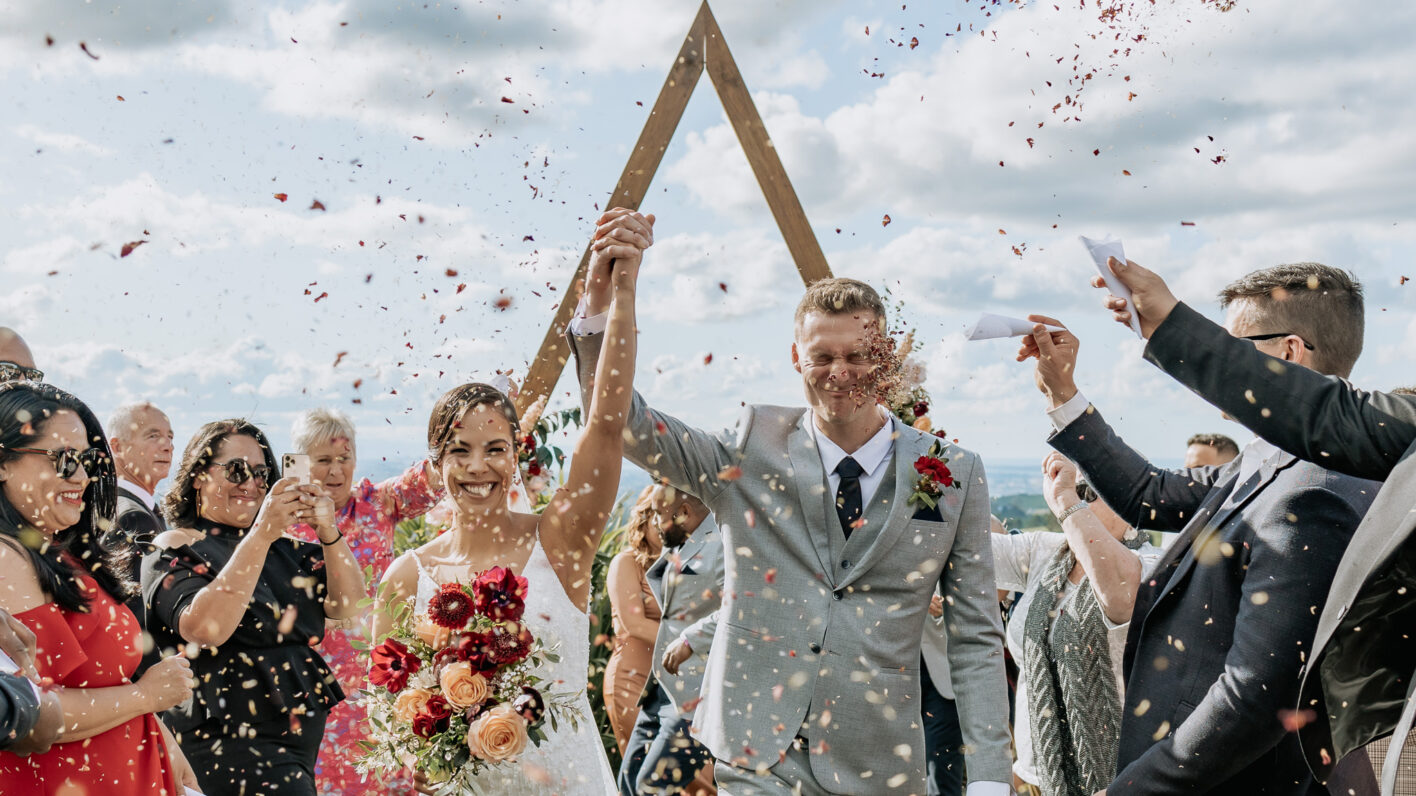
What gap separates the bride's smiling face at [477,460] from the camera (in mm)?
3656

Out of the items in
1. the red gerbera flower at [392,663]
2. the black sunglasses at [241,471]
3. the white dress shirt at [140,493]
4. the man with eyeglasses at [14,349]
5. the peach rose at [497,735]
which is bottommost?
the peach rose at [497,735]

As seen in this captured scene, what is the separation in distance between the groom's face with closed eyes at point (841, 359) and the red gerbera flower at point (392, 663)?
1537 mm

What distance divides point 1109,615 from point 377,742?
263 cm

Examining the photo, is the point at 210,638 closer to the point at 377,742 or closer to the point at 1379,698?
the point at 377,742

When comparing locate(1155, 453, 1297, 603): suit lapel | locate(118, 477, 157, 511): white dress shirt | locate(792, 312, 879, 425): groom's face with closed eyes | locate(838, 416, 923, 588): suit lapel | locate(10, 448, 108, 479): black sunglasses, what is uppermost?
locate(118, 477, 157, 511): white dress shirt

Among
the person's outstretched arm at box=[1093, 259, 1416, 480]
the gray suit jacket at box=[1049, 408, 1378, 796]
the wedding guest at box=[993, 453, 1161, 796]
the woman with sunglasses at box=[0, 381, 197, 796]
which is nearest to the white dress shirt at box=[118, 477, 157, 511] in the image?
the woman with sunglasses at box=[0, 381, 197, 796]

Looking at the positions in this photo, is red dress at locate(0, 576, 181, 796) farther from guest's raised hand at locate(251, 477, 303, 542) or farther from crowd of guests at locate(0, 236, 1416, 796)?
guest's raised hand at locate(251, 477, 303, 542)

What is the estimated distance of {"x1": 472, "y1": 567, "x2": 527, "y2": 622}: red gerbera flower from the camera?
3330 mm

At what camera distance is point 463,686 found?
3246 mm

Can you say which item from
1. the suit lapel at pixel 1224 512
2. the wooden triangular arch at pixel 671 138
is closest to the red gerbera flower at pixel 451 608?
the suit lapel at pixel 1224 512

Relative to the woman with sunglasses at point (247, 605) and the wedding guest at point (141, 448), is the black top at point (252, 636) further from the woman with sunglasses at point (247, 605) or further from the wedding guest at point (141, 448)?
the wedding guest at point (141, 448)

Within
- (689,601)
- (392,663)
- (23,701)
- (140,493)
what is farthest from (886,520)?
(140,493)

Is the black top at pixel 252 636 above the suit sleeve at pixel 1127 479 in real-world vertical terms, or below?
above

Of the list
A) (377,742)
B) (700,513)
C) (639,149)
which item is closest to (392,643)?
(377,742)
